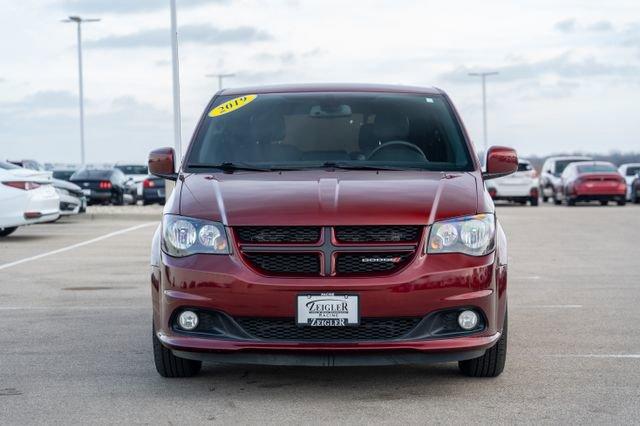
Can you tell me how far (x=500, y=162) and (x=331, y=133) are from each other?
1.08 meters

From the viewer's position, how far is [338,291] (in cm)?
603

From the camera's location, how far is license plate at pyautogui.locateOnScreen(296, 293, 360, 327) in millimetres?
6043

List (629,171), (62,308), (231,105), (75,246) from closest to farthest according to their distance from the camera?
(231,105)
(62,308)
(75,246)
(629,171)

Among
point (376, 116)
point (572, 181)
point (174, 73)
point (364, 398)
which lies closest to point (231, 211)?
point (364, 398)

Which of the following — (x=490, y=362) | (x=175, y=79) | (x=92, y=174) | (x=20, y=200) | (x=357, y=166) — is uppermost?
(x=175, y=79)

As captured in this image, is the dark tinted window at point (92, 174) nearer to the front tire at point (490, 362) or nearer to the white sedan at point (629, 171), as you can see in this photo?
the white sedan at point (629, 171)

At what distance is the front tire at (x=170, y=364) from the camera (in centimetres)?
674

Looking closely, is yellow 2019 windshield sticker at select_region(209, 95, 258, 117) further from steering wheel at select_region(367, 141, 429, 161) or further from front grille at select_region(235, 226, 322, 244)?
front grille at select_region(235, 226, 322, 244)

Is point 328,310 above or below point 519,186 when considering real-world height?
above

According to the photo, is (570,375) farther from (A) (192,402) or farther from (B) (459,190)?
(A) (192,402)

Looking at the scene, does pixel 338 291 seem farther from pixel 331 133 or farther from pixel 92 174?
pixel 92 174

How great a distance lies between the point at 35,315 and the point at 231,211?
4.28 meters

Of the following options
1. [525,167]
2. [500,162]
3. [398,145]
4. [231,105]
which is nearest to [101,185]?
[525,167]

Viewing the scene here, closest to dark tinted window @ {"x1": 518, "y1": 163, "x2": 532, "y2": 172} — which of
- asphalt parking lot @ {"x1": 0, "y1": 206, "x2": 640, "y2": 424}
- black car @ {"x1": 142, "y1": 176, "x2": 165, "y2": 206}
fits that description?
black car @ {"x1": 142, "y1": 176, "x2": 165, "y2": 206}
